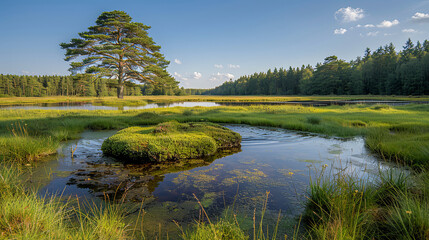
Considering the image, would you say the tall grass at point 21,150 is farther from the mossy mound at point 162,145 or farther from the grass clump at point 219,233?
the grass clump at point 219,233

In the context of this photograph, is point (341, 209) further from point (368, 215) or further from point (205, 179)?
point (205, 179)

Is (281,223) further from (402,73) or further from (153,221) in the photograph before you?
(402,73)

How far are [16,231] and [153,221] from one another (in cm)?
179

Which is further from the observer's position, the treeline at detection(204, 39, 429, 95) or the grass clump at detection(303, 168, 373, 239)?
the treeline at detection(204, 39, 429, 95)

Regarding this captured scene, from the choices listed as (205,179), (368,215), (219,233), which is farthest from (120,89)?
(368,215)

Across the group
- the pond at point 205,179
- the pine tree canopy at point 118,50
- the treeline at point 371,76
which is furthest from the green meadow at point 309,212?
the treeline at point 371,76

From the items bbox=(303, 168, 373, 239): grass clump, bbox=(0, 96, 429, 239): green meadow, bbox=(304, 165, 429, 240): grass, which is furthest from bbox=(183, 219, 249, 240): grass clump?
bbox=(303, 168, 373, 239): grass clump

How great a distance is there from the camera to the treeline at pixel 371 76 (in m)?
55.2

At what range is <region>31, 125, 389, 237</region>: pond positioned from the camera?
409 centimetres

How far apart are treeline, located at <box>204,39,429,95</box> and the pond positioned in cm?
6569

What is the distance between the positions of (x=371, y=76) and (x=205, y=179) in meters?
82.1

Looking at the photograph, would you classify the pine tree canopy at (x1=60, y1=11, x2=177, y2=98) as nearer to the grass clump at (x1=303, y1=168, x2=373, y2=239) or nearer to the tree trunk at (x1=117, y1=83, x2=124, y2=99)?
the tree trunk at (x1=117, y1=83, x2=124, y2=99)

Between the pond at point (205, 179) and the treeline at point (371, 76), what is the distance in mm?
65694

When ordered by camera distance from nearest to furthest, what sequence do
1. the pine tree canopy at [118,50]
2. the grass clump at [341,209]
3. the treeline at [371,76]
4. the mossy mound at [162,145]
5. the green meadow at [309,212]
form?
the green meadow at [309,212] < the grass clump at [341,209] < the mossy mound at [162,145] < the pine tree canopy at [118,50] < the treeline at [371,76]
